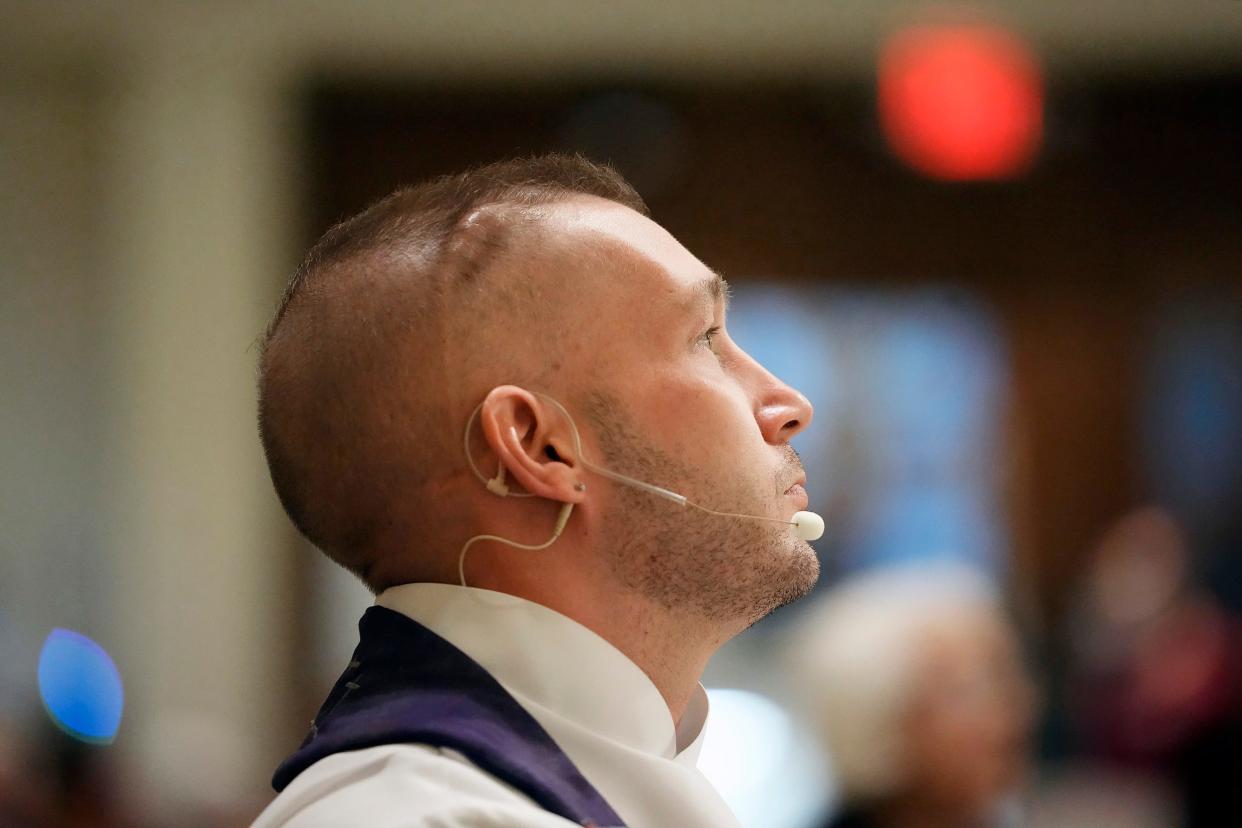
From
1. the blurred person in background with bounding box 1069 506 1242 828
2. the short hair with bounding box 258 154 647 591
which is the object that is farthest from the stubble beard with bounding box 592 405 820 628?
the blurred person in background with bounding box 1069 506 1242 828

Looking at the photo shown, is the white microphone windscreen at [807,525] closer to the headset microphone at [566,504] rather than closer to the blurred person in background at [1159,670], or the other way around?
the headset microphone at [566,504]

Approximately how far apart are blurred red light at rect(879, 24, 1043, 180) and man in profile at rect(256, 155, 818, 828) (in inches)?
134

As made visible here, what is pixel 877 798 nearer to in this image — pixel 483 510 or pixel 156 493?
pixel 483 510

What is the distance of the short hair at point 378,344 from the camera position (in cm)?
114

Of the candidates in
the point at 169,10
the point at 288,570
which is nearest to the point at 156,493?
the point at 288,570

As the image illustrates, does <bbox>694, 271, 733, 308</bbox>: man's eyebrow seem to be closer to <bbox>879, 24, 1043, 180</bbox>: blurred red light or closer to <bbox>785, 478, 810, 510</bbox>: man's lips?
<bbox>785, 478, 810, 510</bbox>: man's lips

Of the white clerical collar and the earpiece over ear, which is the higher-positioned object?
the earpiece over ear

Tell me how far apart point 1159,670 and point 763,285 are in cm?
173

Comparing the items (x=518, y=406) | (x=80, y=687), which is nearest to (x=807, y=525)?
(x=518, y=406)

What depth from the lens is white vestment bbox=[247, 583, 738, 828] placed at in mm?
948

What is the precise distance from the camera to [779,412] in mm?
1227

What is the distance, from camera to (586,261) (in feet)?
3.90

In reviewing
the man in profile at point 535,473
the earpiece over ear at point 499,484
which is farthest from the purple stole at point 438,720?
the earpiece over ear at point 499,484

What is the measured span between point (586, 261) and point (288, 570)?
11.2 ft
